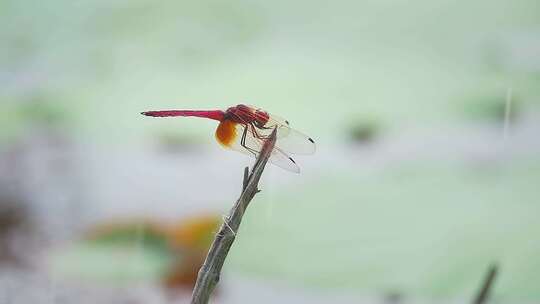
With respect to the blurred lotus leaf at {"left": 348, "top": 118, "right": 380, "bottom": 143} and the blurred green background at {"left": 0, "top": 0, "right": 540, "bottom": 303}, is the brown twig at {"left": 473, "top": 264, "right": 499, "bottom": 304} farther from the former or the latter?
the blurred lotus leaf at {"left": 348, "top": 118, "right": 380, "bottom": 143}

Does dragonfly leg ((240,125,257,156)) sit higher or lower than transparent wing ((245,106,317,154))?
lower

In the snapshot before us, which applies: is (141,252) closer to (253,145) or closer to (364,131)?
(253,145)

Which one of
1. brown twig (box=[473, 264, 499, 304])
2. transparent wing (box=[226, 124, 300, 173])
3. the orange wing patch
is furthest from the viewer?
brown twig (box=[473, 264, 499, 304])

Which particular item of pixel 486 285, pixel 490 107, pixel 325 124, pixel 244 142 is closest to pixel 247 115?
pixel 244 142

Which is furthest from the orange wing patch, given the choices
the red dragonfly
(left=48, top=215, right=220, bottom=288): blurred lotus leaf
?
(left=48, top=215, right=220, bottom=288): blurred lotus leaf

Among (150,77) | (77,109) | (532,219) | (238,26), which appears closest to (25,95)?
(77,109)

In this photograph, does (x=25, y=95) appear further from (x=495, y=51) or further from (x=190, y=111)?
(x=495, y=51)

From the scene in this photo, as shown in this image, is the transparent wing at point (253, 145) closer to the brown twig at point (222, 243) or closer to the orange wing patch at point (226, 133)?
the orange wing patch at point (226, 133)
